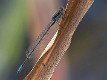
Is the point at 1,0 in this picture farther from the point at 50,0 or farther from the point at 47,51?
the point at 47,51

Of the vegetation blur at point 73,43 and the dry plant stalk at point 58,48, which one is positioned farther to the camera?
the vegetation blur at point 73,43

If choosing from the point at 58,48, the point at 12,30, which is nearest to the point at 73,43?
the point at 12,30

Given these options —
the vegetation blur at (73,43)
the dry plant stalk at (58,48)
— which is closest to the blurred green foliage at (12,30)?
the vegetation blur at (73,43)

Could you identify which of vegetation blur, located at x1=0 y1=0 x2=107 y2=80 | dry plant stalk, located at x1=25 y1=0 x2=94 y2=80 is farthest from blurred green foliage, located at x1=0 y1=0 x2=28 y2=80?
dry plant stalk, located at x1=25 y1=0 x2=94 y2=80

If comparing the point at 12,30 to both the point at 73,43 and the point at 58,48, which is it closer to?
the point at 73,43

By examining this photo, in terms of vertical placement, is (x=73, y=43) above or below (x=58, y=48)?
above

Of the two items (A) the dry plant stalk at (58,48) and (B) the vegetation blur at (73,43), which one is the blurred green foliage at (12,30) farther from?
(A) the dry plant stalk at (58,48)

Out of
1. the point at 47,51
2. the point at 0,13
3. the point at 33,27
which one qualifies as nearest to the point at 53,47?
the point at 47,51

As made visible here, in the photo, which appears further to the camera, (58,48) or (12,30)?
(12,30)

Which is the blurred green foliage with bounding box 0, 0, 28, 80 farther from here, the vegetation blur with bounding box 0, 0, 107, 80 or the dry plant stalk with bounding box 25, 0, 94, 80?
the dry plant stalk with bounding box 25, 0, 94, 80
